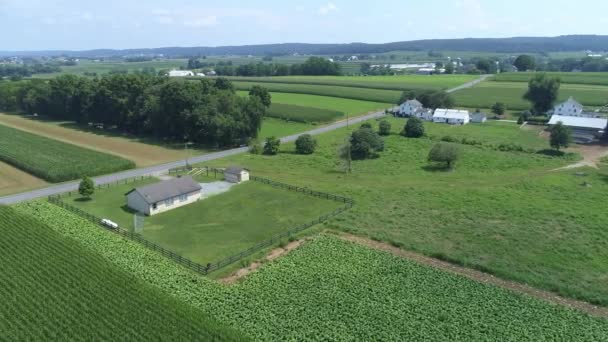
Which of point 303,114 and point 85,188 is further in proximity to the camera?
point 303,114

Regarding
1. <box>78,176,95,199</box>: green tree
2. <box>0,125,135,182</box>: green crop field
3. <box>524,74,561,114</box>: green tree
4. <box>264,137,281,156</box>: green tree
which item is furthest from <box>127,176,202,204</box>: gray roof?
<box>524,74,561,114</box>: green tree

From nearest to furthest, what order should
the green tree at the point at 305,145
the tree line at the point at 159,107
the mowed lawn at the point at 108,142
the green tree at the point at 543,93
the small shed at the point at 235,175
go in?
the small shed at the point at 235,175 → the mowed lawn at the point at 108,142 → the green tree at the point at 305,145 → the tree line at the point at 159,107 → the green tree at the point at 543,93

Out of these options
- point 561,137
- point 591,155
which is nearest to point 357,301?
point 561,137

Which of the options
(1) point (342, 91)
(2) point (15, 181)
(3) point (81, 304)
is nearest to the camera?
(3) point (81, 304)

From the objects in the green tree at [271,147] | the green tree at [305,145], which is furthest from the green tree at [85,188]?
the green tree at [305,145]

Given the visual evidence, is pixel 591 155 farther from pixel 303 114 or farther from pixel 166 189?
pixel 166 189

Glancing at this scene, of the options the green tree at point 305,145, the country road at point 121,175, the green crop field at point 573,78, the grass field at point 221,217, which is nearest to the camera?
the grass field at point 221,217

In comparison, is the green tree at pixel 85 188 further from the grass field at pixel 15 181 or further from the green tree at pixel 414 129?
the green tree at pixel 414 129
